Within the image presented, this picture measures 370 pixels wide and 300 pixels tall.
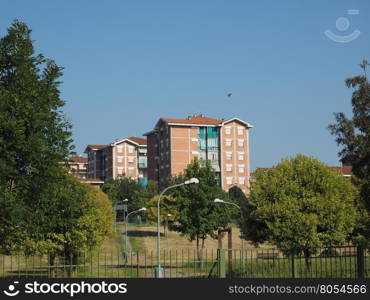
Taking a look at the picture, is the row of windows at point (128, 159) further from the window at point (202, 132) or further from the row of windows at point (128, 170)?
the window at point (202, 132)

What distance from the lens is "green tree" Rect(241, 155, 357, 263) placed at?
126 ft

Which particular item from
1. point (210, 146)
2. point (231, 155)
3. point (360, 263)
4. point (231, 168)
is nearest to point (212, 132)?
point (210, 146)

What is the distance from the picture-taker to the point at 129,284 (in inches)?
599

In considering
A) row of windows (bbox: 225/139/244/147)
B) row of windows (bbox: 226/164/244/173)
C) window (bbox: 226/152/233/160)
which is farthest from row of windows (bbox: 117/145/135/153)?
row of windows (bbox: 226/164/244/173)

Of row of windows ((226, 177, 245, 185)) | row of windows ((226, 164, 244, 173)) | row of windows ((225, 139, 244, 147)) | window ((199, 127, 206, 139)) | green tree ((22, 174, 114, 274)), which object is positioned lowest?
green tree ((22, 174, 114, 274))

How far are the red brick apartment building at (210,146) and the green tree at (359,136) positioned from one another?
80.8m

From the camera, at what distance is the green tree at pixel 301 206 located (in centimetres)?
3834

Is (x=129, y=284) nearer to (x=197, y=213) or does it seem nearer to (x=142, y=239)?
(x=197, y=213)

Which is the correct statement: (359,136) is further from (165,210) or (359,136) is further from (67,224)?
(165,210)

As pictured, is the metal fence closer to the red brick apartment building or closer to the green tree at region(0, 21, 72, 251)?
the green tree at region(0, 21, 72, 251)

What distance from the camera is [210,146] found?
399 feet

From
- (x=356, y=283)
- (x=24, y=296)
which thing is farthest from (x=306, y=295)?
(x=24, y=296)

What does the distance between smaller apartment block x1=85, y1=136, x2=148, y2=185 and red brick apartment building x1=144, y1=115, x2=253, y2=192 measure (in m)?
29.2

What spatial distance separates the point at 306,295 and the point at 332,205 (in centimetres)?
2434
